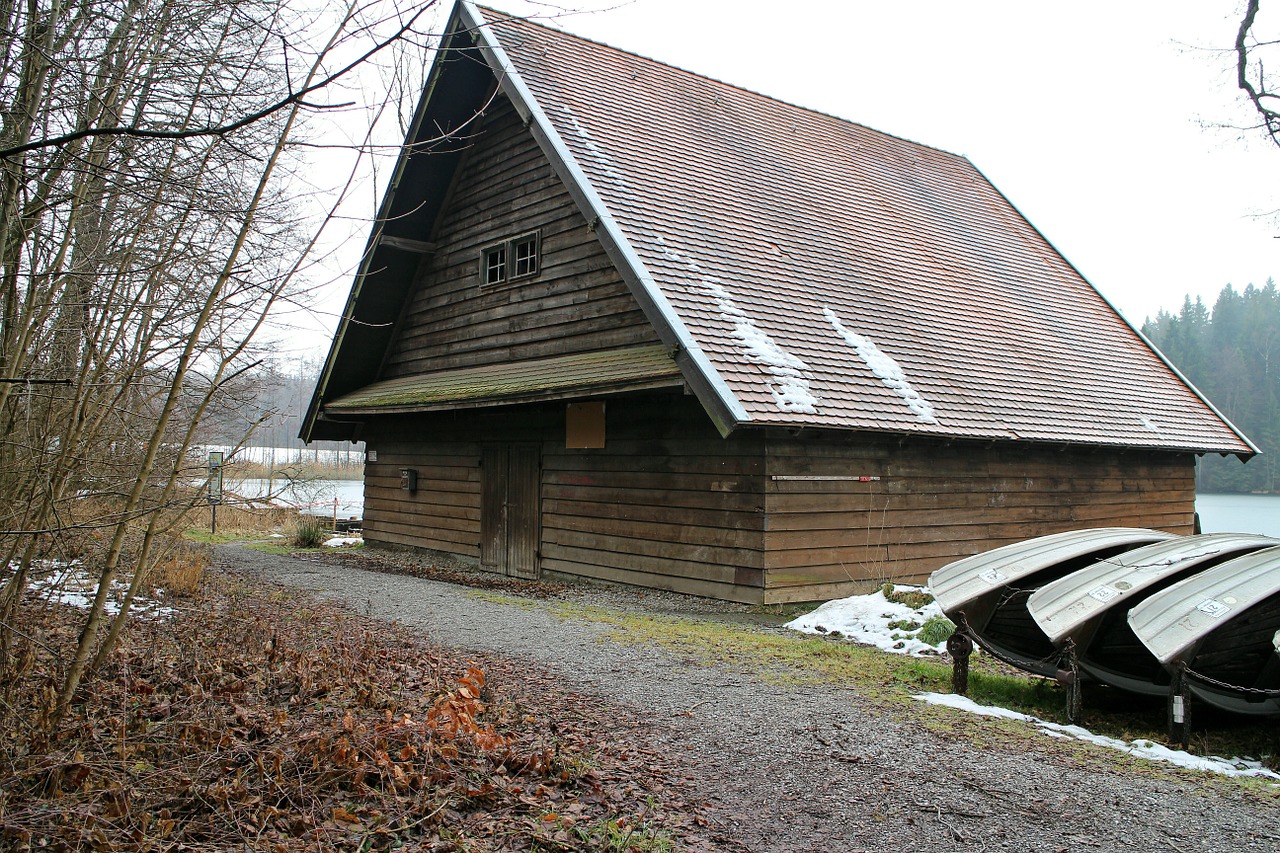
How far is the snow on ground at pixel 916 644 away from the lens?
5.45m

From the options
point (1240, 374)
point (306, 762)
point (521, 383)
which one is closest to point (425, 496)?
point (521, 383)

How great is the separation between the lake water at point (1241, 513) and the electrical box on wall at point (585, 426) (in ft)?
66.1

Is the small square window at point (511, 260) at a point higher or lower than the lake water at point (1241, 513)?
higher

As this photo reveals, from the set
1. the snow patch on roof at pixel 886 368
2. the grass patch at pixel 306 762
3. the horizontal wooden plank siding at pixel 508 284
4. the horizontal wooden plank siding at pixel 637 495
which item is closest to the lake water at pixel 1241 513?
the snow patch on roof at pixel 886 368

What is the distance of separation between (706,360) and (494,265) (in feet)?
20.8

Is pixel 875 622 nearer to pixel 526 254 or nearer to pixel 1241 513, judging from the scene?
pixel 526 254

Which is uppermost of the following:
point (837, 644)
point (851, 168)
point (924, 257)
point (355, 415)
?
point (851, 168)

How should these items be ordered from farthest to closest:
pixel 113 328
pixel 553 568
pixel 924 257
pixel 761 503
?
pixel 924 257 → pixel 553 568 → pixel 761 503 → pixel 113 328

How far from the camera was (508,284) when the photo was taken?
1440 centimetres

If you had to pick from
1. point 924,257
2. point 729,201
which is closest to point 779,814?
point 729,201

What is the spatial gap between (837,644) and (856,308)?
572 cm

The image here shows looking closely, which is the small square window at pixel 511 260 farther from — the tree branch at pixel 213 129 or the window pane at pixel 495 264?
the tree branch at pixel 213 129

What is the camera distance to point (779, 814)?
421cm

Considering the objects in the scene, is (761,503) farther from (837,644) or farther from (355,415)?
(355,415)
